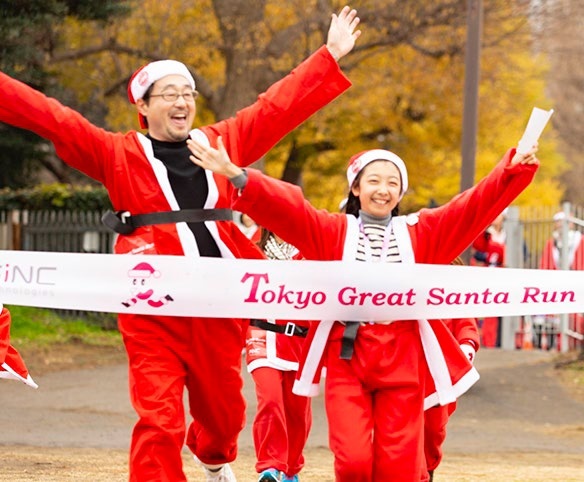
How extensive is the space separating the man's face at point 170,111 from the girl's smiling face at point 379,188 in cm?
87

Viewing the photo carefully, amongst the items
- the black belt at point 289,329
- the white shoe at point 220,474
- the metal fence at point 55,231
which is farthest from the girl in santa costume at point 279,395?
the metal fence at point 55,231

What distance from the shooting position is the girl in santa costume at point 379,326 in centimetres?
618

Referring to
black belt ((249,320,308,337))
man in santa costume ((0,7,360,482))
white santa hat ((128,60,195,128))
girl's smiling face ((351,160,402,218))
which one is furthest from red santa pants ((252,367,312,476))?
white santa hat ((128,60,195,128))

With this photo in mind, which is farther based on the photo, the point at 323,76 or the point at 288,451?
the point at 288,451

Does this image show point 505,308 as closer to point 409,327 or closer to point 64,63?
point 409,327

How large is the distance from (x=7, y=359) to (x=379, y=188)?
2467mm

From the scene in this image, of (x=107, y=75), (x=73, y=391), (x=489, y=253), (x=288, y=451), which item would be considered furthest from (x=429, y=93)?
(x=288, y=451)

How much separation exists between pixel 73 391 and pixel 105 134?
8096 millimetres

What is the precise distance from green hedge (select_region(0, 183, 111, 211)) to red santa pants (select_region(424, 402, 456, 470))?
Result: 45.2 feet

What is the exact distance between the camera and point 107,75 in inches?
1093

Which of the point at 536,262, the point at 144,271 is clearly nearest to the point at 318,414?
the point at 144,271

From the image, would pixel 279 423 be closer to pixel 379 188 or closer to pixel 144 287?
pixel 144 287

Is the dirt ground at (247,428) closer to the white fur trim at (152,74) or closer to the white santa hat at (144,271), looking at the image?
the white santa hat at (144,271)

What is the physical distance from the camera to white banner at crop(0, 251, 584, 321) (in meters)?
6.53
